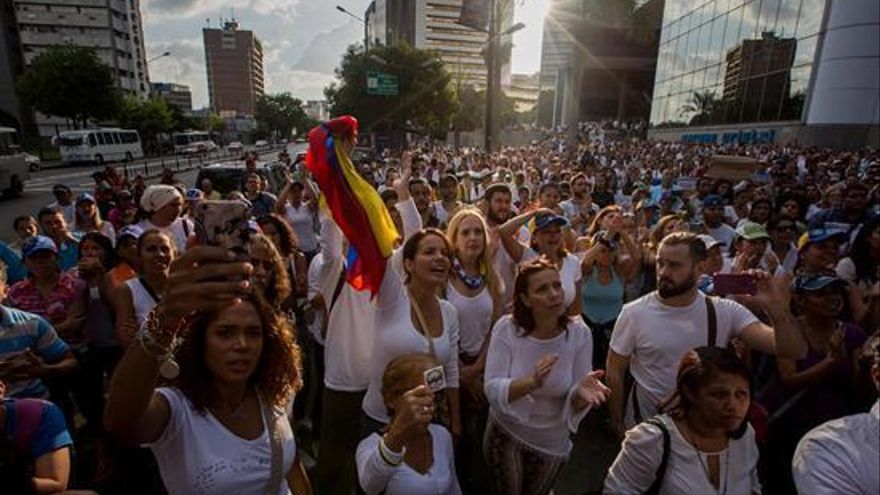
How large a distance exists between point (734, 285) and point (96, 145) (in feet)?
133

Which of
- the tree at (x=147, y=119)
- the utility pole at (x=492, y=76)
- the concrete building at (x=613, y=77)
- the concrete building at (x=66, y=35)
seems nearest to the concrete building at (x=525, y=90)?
the concrete building at (x=613, y=77)

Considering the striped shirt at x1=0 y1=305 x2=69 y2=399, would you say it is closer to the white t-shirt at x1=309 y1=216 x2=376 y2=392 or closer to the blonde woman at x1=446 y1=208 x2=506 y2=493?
the white t-shirt at x1=309 y1=216 x2=376 y2=392

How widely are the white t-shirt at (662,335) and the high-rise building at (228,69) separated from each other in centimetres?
19872

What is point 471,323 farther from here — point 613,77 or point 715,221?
point 613,77

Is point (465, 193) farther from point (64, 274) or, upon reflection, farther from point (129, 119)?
point (129, 119)

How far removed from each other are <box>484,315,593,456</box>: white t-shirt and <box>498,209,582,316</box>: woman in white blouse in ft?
4.28

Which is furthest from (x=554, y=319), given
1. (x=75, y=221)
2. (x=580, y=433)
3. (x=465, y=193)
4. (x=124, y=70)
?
(x=124, y=70)

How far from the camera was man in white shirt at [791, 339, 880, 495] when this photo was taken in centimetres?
151

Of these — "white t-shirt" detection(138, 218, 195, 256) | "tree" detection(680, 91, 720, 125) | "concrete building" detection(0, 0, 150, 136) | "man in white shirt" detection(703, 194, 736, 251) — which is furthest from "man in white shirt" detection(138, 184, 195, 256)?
"concrete building" detection(0, 0, 150, 136)

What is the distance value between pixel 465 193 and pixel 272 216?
21.3ft

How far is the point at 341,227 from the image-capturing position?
299 cm

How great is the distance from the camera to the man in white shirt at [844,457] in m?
1.51

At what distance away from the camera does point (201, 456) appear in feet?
5.58

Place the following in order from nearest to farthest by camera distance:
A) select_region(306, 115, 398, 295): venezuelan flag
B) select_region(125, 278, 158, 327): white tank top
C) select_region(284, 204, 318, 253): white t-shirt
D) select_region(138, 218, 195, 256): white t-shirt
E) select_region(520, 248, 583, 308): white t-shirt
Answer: select_region(306, 115, 398, 295): venezuelan flag
select_region(125, 278, 158, 327): white tank top
select_region(520, 248, 583, 308): white t-shirt
select_region(138, 218, 195, 256): white t-shirt
select_region(284, 204, 318, 253): white t-shirt
